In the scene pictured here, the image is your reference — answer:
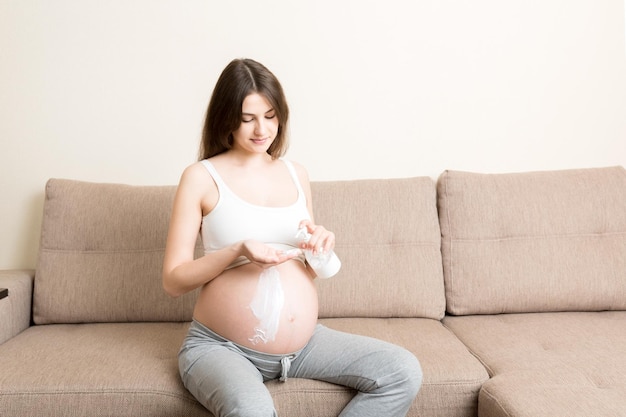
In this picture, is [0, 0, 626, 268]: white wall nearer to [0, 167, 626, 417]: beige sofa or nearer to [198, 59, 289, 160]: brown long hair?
[0, 167, 626, 417]: beige sofa

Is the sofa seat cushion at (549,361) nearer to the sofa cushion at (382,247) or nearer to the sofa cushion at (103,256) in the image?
the sofa cushion at (382,247)

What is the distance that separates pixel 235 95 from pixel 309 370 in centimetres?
76

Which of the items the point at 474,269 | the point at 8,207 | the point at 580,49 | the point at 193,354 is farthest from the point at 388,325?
the point at 8,207

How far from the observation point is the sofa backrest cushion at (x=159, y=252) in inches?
87.9

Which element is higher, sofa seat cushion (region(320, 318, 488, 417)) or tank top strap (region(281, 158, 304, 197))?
tank top strap (region(281, 158, 304, 197))

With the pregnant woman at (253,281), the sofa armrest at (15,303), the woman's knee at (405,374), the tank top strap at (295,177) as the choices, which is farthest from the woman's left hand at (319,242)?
the sofa armrest at (15,303)

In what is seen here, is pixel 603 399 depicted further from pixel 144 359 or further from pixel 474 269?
pixel 144 359

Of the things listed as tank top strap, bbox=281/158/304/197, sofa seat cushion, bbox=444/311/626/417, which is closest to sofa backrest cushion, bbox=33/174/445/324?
sofa seat cushion, bbox=444/311/626/417

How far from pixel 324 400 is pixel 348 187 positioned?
92 cm

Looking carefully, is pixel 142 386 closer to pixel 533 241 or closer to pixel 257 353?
pixel 257 353

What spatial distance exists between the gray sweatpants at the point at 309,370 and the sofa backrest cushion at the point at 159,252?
506 mm

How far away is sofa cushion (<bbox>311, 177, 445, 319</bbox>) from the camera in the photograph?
2.23 meters

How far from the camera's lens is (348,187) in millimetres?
2359

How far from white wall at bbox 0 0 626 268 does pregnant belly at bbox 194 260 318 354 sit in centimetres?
97
